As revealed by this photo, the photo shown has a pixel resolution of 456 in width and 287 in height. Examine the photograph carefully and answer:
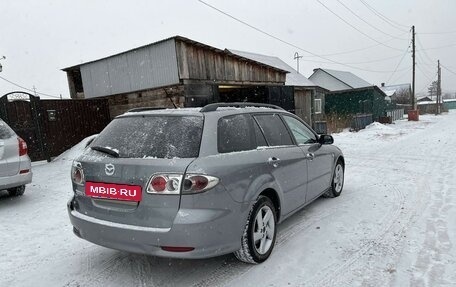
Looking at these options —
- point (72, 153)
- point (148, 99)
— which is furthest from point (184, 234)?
point (148, 99)

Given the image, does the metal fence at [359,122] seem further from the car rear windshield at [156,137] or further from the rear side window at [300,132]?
the car rear windshield at [156,137]

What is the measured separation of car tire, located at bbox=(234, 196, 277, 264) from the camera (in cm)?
309

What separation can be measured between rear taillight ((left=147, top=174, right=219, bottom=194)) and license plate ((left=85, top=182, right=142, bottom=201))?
0.14 meters

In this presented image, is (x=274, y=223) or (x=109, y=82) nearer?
(x=274, y=223)

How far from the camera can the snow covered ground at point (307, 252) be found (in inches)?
118

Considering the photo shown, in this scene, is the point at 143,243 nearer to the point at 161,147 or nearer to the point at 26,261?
the point at 161,147

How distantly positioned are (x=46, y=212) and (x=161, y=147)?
3485 millimetres

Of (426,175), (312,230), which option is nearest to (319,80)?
(426,175)

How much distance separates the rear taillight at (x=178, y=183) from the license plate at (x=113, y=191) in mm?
142

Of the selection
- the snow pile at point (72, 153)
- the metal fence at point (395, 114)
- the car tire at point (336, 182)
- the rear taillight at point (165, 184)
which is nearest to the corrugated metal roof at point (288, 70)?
the metal fence at point (395, 114)

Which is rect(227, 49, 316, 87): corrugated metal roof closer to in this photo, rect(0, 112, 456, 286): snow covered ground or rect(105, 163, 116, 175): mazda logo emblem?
rect(0, 112, 456, 286): snow covered ground

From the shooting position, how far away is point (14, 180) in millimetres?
5520

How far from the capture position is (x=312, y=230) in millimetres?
4066

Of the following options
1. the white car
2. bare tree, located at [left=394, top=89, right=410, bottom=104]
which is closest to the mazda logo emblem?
the white car
